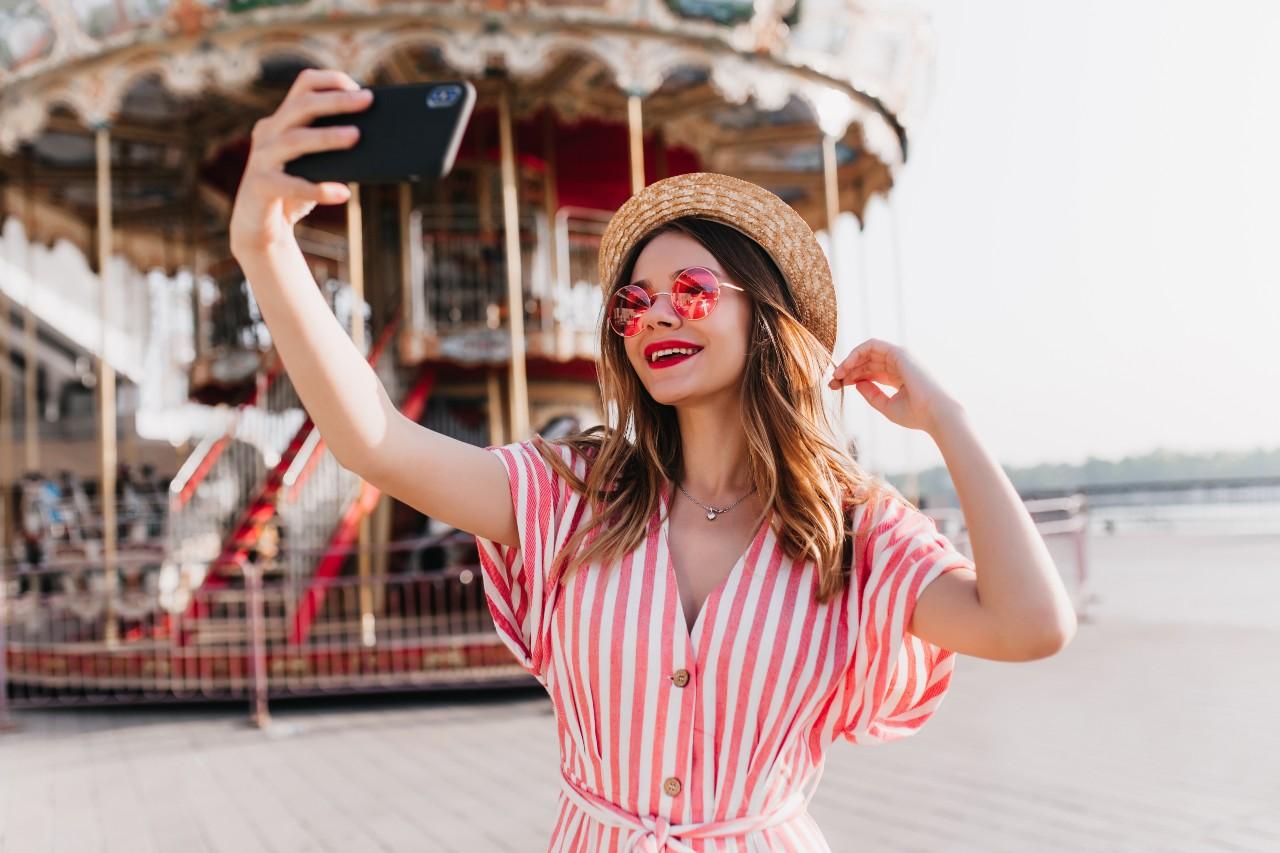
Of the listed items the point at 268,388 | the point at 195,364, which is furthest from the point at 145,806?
the point at 195,364

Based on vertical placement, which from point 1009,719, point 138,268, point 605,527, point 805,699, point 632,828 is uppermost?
point 138,268

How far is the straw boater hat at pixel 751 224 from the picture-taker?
177 cm

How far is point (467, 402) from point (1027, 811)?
Answer: 26.6 feet

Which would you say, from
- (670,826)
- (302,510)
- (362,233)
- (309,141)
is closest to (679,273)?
(309,141)

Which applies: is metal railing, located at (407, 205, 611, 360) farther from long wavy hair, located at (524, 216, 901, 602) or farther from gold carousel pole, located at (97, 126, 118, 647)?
long wavy hair, located at (524, 216, 901, 602)

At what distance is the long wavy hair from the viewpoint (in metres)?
1.61

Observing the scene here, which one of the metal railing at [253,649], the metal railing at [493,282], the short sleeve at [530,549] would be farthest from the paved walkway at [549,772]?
the metal railing at [493,282]

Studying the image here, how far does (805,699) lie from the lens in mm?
1534

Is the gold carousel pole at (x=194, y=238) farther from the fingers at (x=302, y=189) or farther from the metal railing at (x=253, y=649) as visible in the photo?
the fingers at (x=302, y=189)

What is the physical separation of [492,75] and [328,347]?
8.94 meters

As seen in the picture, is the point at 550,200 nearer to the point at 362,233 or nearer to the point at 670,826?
the point at 362,233

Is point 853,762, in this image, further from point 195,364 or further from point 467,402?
point 195,364

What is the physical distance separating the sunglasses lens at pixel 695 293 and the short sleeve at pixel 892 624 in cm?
42

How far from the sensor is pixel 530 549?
1.66 meters
